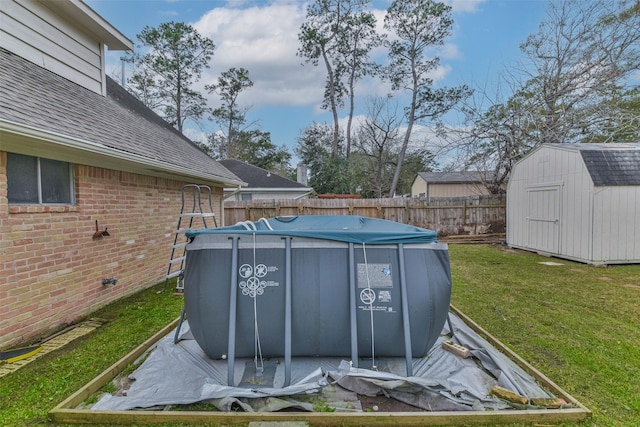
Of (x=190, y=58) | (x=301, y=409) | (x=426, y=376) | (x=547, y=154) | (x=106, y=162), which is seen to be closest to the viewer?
→ (x=301, y=409)

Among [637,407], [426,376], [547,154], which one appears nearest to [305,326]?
[426,376]

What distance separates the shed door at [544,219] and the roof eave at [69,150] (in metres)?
8.55

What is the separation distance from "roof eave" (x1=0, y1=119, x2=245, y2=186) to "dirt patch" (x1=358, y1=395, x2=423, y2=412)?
3606mm

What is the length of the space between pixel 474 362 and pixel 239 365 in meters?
2.02

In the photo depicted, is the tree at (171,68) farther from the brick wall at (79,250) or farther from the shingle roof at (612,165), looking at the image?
the shingle roof at (612,165)

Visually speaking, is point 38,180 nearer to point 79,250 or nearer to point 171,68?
point 79,250

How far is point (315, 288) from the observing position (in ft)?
8.20

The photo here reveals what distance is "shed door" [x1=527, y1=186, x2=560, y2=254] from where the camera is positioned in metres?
7.56

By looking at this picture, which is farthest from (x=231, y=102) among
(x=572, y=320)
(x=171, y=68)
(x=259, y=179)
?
(x=572, y=320)

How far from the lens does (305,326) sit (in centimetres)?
250

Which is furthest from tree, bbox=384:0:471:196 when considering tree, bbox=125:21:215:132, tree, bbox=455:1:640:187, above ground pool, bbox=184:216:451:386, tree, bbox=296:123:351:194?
above ground pool, bbox=184:216:451:386

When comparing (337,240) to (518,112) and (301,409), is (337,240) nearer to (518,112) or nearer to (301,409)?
(301,409)

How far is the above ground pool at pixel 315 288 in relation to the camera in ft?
8.07

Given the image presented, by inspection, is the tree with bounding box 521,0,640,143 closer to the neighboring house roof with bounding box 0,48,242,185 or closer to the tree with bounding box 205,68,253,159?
the neighboring house roof with bounding box 0,48,242,185
